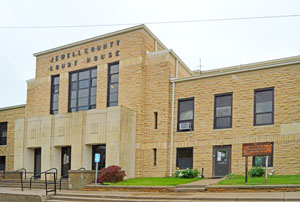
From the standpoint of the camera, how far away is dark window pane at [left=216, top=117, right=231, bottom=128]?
20795 mm

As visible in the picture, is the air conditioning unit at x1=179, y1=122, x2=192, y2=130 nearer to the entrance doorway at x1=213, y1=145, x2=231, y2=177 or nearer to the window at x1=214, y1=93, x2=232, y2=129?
the window at x1=214, y1=93, x2=232, y2=129

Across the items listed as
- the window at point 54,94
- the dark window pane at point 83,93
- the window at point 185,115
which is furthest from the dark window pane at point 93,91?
the window at point 185,115

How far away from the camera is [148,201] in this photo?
1507cm

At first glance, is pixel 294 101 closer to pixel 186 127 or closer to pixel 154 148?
pixel 186 127

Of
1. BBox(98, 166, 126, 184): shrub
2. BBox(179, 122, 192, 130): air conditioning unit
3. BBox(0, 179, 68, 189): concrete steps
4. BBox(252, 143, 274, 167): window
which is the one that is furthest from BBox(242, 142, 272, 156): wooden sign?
BBox(0, 179, 68, 189): concrete steps

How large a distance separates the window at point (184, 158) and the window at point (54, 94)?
9602mm

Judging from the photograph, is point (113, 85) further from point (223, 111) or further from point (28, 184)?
point (28, 184)

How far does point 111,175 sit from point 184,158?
4285mm

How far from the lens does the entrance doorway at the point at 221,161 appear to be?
20.4 metres

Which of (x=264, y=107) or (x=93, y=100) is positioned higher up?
(x=93, y=100)

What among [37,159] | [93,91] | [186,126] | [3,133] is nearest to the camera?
[186,126]

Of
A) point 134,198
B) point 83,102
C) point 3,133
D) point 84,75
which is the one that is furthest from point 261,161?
point 3,133

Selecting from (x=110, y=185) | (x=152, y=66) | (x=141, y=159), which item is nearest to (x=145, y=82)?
(x=152, y=66)

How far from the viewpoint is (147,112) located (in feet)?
76.0
